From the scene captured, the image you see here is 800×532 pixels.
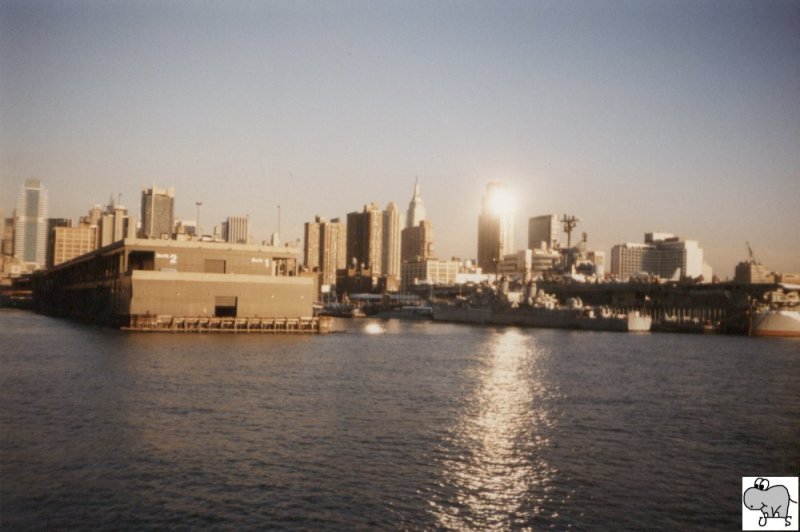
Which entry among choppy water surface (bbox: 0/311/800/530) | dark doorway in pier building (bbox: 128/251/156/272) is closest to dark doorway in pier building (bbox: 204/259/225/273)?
dark doorway in pier building (bbox: 128/251/156/272)

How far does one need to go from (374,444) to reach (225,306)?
5830cm

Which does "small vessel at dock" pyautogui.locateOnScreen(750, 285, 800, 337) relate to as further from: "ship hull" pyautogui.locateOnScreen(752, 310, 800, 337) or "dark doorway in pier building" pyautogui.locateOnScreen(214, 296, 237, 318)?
"dark doorway in pier building" pyautogui.locateOnScreen(214, 296, 237, 318)

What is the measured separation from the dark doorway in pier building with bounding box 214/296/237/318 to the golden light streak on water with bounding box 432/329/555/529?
4467 centimetres

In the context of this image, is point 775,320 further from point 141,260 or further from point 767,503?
point 767,503

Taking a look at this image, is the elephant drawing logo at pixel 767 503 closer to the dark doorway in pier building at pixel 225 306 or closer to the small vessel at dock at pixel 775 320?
the dark doorway in pier building at pixel 225 306

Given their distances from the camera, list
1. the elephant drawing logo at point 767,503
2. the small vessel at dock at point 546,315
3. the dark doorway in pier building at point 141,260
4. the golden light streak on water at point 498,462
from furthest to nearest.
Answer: the small vessel at dock at point 546,315
the dark doorway in pier building at point 141,260
the golden light streak on water at point 498,462
the elephant drawing logo at point 767,503

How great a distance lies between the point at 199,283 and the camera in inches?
3073

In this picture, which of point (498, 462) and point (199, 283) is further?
point (199, 283)

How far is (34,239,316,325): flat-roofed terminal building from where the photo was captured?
76312mm

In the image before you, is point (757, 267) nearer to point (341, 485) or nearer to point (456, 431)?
point (456, 431)

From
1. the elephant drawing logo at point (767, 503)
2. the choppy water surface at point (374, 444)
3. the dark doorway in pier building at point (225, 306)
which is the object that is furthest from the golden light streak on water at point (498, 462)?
the dark doorway in pier building at point (225, 306)

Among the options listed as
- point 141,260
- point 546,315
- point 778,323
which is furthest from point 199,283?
point 778,323

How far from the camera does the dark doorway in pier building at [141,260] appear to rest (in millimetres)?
79875

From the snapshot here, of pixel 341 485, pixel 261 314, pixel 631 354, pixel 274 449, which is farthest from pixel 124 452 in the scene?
pixel 261 314
